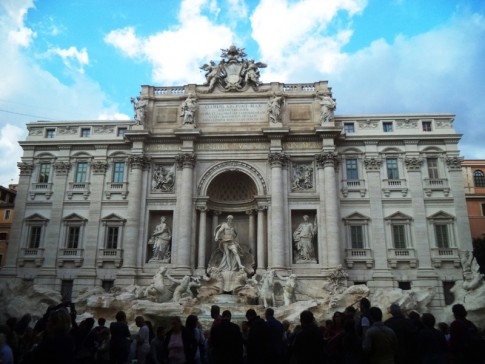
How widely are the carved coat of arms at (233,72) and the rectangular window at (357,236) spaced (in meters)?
12.6

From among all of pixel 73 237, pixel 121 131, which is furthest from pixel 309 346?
pixel 121 131

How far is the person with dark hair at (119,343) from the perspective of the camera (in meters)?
9.25

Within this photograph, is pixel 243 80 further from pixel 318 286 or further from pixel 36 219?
pixel 36 219

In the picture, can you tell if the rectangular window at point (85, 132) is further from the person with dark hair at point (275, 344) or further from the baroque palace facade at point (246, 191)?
the person with dark hair at point (275, 344)

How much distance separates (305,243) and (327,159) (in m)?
6.04

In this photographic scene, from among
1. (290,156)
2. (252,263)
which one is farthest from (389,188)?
(252,263)

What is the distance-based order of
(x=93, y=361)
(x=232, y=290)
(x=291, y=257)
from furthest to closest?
(x=291, y=257) < (x=232, y=290) < (x=93, y=361)

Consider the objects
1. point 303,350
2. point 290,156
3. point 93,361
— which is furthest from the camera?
point 290,156

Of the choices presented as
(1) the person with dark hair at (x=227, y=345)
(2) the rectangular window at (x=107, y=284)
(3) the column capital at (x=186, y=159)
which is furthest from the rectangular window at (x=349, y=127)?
(1) the person with dark hair at (x=227, y=345)

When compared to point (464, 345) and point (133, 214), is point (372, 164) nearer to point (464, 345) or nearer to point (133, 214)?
point (133, 214)

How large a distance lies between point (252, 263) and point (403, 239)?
10.6 metres

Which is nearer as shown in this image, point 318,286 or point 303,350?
point 303,350

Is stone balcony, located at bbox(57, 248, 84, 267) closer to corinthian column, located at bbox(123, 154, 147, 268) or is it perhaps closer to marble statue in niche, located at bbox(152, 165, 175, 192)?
corinthian column, located at bbox(123, 154, 147, 268)

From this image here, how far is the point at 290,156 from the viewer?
97.6 ft
